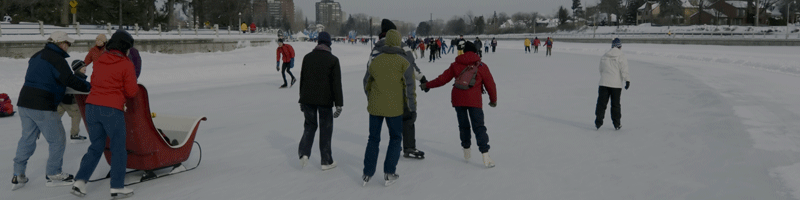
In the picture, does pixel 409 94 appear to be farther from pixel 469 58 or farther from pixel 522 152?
pixel 522 152

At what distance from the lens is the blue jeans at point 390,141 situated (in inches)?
179

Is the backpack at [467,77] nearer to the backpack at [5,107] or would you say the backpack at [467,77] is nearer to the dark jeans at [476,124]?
the dark jeans at [476,124]

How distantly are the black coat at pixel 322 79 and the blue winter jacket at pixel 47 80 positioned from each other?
1.71 metres

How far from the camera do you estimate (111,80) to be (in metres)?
3.95

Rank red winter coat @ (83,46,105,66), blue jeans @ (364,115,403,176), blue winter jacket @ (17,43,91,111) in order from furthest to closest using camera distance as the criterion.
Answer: red winter coat @ (83,46,105,66) → blue jeans @ (364,115,403,176) → blue winter jacket @ (17,43,91,111)

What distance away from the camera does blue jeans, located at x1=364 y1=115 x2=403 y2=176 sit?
14.9ft

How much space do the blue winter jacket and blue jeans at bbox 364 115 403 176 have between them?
2.20 m

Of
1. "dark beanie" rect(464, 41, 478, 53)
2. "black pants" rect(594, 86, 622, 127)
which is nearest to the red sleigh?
"dark beanie" rect(464, 41, 478, 53)

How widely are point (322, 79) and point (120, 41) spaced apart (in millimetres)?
1641

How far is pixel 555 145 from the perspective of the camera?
258 inches

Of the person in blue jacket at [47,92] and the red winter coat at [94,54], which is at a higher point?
the red winter coat at [94,54]

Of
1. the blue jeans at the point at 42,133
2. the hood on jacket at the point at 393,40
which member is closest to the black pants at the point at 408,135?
the hood on jacket at the point at 393,40

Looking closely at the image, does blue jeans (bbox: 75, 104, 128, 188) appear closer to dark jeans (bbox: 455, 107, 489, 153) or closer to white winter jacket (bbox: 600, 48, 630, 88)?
dark jeans (bbox: 455, 107, 489, 153)

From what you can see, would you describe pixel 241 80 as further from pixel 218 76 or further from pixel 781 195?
pixel 781 195
